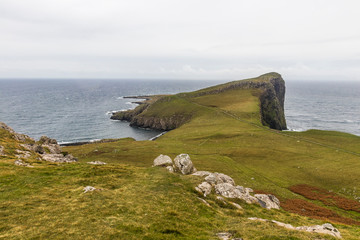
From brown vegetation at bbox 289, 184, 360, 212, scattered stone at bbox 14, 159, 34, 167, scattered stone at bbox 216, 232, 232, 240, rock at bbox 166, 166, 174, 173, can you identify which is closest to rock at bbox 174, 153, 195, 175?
rock at bbox 166, 166, 174, 173

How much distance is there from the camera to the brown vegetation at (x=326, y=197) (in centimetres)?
3788

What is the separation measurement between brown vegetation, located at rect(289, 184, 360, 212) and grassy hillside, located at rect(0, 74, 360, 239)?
167 millimetres

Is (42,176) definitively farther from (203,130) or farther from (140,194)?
(203,130)

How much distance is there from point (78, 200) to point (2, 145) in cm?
3246

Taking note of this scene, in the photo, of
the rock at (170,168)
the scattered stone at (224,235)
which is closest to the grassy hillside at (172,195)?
the scattered stone at (224,235)

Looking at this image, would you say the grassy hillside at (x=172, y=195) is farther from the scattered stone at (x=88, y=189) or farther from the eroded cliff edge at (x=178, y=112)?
the eroded cliff edge at (x=178, y=112)

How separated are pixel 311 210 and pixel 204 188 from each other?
21170mm

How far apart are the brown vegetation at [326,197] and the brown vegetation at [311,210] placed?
4210mm

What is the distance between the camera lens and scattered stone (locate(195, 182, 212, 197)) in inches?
1144

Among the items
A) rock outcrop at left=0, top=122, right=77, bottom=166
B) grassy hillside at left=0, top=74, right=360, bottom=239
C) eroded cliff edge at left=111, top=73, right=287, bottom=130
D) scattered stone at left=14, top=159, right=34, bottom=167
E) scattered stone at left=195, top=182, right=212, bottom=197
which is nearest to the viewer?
grassy hillside at left=0, top=74, right=360, bottom=239

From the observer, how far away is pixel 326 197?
41562 millimetres

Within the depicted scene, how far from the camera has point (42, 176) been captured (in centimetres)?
3103

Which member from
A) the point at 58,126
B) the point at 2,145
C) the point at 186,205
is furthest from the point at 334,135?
the point at 58,126

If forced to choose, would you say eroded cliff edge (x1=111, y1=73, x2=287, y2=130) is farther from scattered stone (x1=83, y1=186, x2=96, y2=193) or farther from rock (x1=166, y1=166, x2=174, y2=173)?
scattered stone (x1=83, y1=186, x2=96, y2=193)
